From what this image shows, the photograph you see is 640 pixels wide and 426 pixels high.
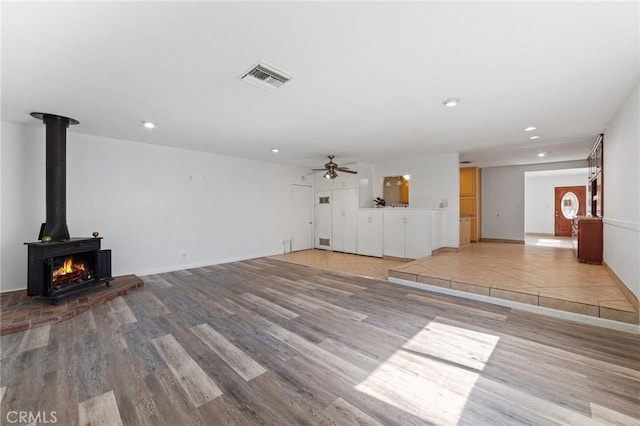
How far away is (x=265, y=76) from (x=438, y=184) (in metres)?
5.40

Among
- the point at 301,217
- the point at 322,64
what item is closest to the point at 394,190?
the point at 301,217

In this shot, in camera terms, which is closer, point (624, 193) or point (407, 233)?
point (624, 193)

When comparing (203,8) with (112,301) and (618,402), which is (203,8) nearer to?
(618,402)

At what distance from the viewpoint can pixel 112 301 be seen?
3.72m

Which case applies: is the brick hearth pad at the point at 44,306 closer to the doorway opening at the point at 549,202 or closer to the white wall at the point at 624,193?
the white wall at the point at 624,193

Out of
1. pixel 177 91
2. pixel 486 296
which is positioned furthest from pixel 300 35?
pixel 486 296

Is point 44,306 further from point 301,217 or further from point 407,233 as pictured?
point 407,233

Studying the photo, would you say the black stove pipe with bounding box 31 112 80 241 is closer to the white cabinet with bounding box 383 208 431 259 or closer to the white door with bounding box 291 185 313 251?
the white door with bounding box 291 185 313 251

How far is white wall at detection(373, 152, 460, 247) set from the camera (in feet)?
20.9

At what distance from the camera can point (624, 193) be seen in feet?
10.9

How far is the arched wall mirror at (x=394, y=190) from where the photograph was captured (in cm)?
816

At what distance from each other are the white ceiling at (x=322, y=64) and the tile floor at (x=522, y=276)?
7.89 ft

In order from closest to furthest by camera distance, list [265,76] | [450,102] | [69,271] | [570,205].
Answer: [265,76], [450,102], [69,271], [570,205]

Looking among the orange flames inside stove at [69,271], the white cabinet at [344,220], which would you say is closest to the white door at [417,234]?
the white cabinet at [344,220]
